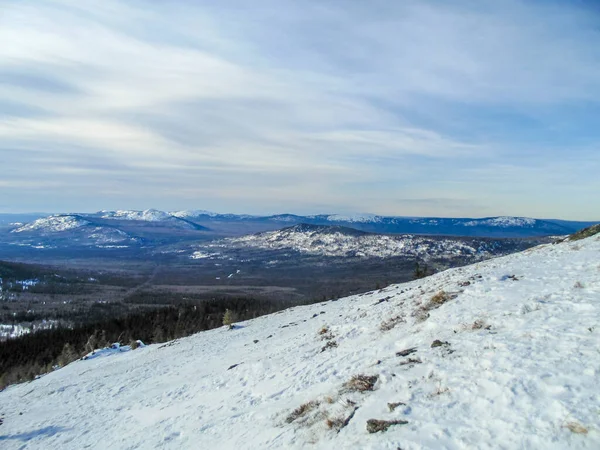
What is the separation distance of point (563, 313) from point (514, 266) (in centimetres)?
1150

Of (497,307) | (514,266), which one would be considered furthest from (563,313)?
(514,266)

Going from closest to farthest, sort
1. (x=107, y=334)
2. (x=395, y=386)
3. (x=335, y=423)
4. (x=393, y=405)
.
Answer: (x=393, y=405), (x=335, y=423), (x=395, y=386), (x=107, y=334)

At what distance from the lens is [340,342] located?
1802cm

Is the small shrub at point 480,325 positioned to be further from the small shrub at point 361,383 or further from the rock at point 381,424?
the rock at point 381,424

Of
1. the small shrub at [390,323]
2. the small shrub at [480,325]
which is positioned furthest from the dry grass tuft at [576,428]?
the small shrub at [390,323]

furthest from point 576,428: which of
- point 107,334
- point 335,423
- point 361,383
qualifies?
point 107,334

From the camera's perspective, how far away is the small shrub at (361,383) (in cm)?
1077

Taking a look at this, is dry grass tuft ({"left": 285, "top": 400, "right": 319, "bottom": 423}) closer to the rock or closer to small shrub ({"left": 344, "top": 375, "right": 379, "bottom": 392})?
small shrub ({"left": 344, "top": 375, "right": 379, "bottom": 392})

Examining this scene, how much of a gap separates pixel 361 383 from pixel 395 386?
3.95 ft

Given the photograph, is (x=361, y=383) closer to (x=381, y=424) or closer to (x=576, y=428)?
(x=381, y=424)

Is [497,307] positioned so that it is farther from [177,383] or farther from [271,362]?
[177,383]

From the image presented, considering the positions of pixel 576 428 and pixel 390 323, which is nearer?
pixel 576 428

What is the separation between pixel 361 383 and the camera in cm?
1105

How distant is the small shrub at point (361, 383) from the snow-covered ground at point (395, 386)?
6 centimetres
